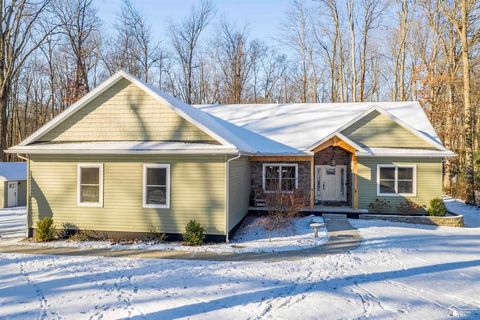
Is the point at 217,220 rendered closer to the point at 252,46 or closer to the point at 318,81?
the point at 318,81

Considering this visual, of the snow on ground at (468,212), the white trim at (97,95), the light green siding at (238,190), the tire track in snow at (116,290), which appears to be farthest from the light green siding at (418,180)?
the tire track in snow at (116,290)

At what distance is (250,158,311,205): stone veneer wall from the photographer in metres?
16.4

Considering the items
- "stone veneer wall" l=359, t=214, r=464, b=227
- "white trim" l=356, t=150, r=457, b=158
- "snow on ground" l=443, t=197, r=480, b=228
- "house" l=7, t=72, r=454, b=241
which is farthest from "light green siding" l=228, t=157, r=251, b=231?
"snow on ground" l=443, t=197, r=480, b=228

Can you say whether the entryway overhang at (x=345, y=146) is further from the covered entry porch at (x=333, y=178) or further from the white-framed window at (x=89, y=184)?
the white-framed window at (x=89, y=184)

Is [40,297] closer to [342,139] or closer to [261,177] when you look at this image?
[261,177]

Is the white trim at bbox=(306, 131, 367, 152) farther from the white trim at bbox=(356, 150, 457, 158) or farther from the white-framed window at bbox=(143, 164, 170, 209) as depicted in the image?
the white-framed window at bbox=(143, 164, 170, 209)

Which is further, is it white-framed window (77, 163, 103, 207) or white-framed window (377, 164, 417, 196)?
white-framed window (377, 164, 417, 196)

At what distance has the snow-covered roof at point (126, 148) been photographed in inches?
421

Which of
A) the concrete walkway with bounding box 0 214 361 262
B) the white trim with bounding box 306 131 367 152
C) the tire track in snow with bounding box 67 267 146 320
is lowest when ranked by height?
the tire track in snow with bounding box 67 267 146 320

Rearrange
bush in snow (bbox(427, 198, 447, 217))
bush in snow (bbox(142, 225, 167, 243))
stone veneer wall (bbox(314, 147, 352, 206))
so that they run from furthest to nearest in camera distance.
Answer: stone veneer wall (bbox(314, 147, 352, 206)) < bush in snow (bbox(427, 198, 447, 217)) < bush in snow (bbox(142, 225, 167, 243))

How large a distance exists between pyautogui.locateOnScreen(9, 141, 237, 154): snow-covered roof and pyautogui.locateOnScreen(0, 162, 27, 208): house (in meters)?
11.6

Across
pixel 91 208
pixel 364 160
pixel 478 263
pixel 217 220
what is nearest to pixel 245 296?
pixel 217 220

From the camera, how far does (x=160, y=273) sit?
319 inches

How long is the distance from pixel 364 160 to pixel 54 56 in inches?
1323
